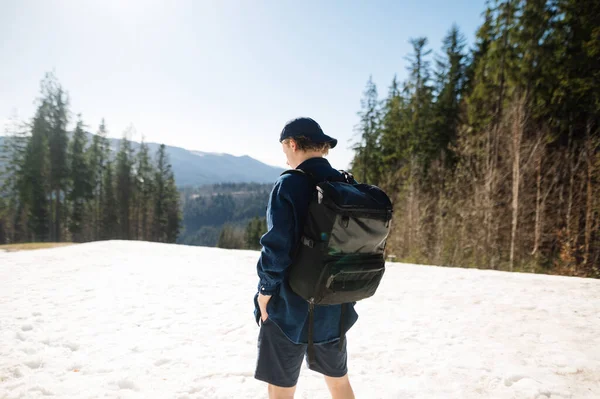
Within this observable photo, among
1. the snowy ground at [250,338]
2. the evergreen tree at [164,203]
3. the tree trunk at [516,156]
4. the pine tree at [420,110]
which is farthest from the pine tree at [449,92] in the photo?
the evergreen tree at [164,203]

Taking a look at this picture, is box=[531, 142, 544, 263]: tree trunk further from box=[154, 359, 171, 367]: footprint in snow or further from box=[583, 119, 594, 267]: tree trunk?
box=[154, 359, 171, 367]: footprint in snow

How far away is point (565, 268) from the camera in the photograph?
1029 centimetres

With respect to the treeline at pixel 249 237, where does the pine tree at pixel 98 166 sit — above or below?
above

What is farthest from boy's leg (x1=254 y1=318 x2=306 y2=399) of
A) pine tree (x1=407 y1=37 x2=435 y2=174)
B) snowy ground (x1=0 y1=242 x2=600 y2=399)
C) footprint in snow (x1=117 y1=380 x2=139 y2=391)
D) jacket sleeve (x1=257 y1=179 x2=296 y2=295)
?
pine tree (x1=407 y1=37 x2=435 y2=174)

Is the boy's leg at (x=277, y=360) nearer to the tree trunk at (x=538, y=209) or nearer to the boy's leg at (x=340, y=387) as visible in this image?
the boy's leg at (x=340, y=387)

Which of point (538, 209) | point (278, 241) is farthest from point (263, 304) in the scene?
point (538, 209)

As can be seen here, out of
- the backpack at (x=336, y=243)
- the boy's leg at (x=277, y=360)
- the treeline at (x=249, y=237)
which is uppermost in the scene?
the backpack at (x=336, y=243)

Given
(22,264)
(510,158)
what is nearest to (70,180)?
(22,264)

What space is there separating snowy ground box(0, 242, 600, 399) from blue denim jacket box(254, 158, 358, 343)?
1.59 metres

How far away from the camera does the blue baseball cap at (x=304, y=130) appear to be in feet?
5.95

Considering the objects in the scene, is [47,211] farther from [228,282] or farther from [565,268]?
[565,268]

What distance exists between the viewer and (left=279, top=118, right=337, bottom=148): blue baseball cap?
1.81 m

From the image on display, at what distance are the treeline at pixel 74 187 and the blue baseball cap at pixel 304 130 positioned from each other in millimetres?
35038

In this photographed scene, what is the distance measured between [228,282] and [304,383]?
502cm
